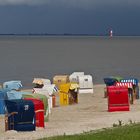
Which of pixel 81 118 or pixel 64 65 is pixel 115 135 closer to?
pixel 81 118

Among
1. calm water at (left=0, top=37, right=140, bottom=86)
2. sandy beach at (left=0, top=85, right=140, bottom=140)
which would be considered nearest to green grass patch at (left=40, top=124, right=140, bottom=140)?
sandy beach at (left=0, top=85, right=140, bottom=140)

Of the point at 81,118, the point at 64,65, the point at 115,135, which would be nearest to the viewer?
the point at 115,135

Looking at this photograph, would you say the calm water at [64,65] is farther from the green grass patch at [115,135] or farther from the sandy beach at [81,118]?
the green grass patch at [115,135]

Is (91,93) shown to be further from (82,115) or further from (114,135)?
(114,135)

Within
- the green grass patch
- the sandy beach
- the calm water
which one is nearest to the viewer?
the green grass patch

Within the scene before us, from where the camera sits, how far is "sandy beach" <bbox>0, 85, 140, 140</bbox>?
16.9 meters

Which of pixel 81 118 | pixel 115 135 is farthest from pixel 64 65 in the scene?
pixel 115 135

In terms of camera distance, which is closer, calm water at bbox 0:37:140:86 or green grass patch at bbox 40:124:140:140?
green grass patch at bbox 40:124:140:140

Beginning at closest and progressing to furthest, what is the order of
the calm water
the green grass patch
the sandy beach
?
1. the green grass patch
2. the sandy beach
3. the calm water

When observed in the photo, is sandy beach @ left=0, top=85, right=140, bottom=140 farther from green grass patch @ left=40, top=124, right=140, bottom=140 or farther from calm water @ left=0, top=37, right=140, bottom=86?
calm water @ left=0, top=37, right=140, bottom=86

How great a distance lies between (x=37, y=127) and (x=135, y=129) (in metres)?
4.37

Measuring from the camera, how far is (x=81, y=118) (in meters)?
22.4

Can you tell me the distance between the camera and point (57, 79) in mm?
38125

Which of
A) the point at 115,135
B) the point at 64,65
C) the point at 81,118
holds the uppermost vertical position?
the point at 64,65
